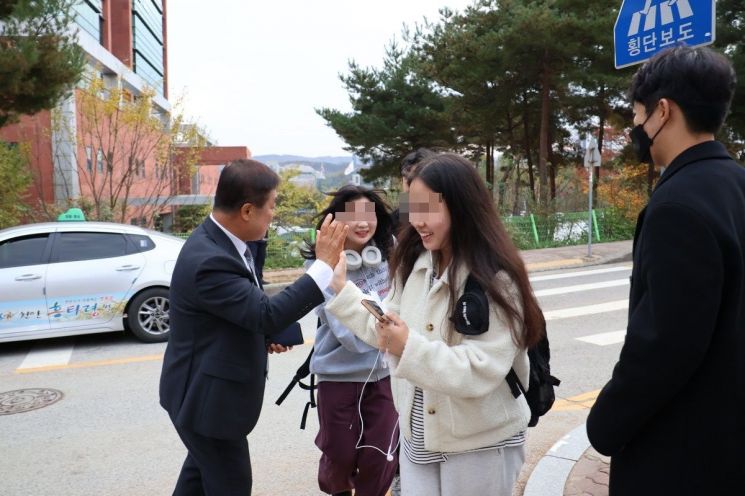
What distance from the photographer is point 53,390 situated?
576 centimetres

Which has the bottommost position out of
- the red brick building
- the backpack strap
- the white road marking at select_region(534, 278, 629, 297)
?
the white road marking at select_region(534, 278, 629, 297)

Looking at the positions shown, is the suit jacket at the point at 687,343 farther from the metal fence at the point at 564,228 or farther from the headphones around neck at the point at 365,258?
the metal fence at the point at 564,228

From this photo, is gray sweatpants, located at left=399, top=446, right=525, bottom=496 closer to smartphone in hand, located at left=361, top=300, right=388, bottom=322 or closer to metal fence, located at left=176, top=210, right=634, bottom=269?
smartphone in hand, located at left=361, top=300, right=388, bottom=322

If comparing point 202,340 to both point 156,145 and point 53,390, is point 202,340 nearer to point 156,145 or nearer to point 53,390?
point 53,390

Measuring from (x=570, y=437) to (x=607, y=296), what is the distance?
6699 mm

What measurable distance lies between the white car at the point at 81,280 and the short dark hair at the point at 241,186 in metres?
5.56

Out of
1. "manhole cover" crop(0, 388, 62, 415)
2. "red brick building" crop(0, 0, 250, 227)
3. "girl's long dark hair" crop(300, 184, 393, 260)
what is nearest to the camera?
"girl's long dark hair" crop(300, 184, 393, 260)

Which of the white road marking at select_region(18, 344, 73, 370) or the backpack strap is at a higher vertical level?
the backpack strap

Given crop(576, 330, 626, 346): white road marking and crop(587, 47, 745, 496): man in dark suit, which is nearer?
crop(587, 47, 745, 496): man in dark suit

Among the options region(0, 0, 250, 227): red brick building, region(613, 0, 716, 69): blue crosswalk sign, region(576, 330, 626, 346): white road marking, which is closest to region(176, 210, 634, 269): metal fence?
region(0, 0, 250, 227): red brick building

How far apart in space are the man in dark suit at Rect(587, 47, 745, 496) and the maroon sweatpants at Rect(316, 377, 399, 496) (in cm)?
145

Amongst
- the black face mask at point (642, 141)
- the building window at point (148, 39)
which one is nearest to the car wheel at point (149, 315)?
the black face mask at point (642, 141)

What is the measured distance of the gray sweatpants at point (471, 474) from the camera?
78.0 inches

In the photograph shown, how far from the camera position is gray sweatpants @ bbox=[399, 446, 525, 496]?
6.50ft
